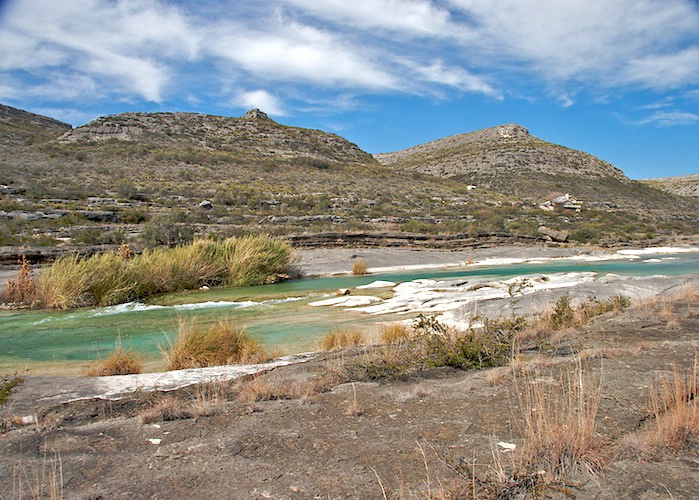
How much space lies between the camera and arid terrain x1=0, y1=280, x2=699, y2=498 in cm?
335

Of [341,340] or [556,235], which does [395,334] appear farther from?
[556,235]

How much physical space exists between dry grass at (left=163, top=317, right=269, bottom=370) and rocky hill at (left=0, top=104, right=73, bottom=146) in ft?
183

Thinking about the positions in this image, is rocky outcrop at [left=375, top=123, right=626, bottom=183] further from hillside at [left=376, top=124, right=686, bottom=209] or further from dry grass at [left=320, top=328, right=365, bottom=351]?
dry grass at [left=320, top=328, right=365, bottom=351]

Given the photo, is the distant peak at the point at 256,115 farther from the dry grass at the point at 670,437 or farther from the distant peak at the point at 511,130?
the dry grass at the point at 670,437

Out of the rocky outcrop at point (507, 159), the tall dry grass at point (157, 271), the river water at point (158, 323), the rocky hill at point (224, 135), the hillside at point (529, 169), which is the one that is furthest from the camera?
the rocky outcrop at point (507, 159)

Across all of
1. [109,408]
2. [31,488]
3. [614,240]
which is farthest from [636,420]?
[614,240]

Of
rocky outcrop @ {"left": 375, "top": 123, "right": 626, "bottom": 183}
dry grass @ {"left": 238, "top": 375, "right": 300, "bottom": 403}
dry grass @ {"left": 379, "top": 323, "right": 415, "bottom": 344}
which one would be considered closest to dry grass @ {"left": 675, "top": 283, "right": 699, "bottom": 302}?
dry grass @ {"left": 379, "top": 323, "right": 415, "bottom": 344}

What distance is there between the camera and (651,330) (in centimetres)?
855

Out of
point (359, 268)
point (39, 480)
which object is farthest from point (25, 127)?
point (39, 480)

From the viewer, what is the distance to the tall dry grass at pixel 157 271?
16484 mm

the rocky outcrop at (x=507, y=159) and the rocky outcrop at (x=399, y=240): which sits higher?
the rocky outcrop at (x=507, y=159)

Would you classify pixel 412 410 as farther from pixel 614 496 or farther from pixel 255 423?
pixel 614 496

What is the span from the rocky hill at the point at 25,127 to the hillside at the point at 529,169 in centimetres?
5006

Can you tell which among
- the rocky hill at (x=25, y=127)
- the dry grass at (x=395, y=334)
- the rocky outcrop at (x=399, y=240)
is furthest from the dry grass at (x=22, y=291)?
the rocky hill at (x=25, y=127)
